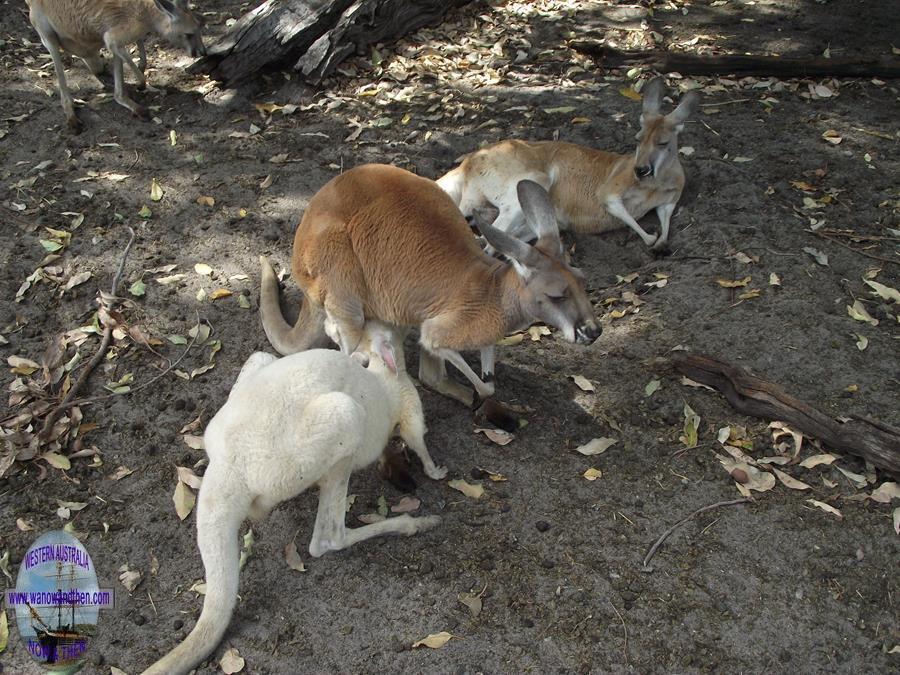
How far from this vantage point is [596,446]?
4039mm

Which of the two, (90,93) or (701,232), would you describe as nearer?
(701,232)

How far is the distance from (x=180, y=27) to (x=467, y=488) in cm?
526

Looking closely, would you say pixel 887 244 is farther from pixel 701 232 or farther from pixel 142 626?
pixel 142 626

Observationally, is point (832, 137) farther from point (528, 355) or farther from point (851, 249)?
point (528, 355)

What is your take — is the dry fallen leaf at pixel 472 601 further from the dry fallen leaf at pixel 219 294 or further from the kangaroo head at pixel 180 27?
the kangaroo head at pixel 180 27

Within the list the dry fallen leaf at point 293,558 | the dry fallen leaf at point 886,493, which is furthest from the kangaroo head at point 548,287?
the dry fallen leaf at point 293,558

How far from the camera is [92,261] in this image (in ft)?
17.3

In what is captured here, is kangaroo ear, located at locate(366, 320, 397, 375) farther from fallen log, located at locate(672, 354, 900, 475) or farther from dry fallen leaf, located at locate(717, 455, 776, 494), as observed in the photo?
dry fallen leaf, located at locate(717, 455, 776, 494)

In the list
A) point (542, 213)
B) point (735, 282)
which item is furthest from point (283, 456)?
point (735, 282)

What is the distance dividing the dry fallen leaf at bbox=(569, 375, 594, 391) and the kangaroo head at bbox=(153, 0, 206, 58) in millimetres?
4824

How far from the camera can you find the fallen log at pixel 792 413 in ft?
11.8

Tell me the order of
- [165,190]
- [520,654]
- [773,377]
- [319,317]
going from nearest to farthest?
[520,654] < [773,377] < [319,317] < [165,190]

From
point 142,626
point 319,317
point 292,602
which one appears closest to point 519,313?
point 319,317

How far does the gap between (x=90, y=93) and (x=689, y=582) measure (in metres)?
6.63
